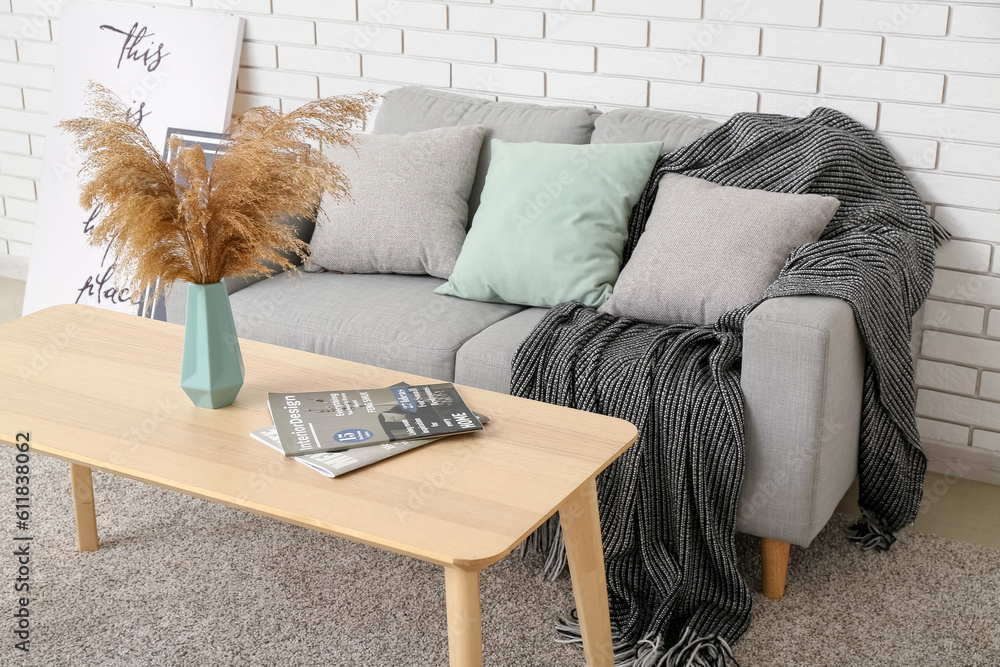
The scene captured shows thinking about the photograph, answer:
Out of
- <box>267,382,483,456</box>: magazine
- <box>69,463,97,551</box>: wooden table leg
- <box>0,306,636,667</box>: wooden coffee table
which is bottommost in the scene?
<box>69,463,97,551</box>: wooden table leg

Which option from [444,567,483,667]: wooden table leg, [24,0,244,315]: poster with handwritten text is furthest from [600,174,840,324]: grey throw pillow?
[24,0,244,315]: poster with handwritten text

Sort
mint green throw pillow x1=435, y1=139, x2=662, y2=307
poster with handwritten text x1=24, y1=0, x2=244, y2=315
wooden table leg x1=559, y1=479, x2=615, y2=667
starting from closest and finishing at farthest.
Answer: wooden table leg x1=559, y1=479, x2=615, y2=667 → mint green throw pillow x1=435, y1=139, x2=662, y2=307 → poster with handwritten text x1=24, y1=0, x2=244, y2=315

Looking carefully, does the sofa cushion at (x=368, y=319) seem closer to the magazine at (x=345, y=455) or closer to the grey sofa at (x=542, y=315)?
the grey sofa at (x=542, y=315)

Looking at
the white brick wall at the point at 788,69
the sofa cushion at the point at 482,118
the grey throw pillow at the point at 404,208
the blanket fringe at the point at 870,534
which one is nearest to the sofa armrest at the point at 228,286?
the grey throw pillow at the point at 404,208

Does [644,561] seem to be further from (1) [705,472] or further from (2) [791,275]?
(2) [791,275]

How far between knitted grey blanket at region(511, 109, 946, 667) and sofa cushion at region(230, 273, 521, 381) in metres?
0.20

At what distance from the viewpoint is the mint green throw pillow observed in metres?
2.17

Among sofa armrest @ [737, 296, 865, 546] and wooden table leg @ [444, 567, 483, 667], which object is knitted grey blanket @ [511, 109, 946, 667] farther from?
wooden table leg @ [444, 567, 483, 667]

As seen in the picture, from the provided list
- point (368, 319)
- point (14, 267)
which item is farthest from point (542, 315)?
point (14, 267)

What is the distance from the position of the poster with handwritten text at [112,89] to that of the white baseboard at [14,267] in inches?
20.2

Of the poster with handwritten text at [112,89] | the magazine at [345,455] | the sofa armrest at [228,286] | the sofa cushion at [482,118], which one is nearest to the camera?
the magazine at [345,455]

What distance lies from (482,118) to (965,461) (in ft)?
4.88

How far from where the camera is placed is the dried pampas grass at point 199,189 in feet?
4.58

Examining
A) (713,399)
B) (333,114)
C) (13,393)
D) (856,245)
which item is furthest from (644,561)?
(13,393)
